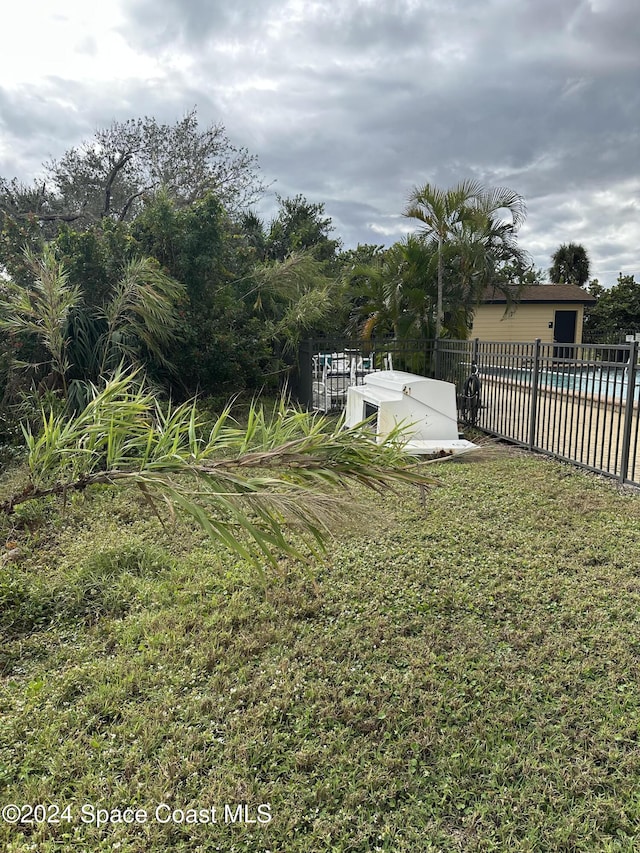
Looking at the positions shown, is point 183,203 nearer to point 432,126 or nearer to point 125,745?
point 432,126

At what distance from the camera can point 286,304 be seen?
466 inches

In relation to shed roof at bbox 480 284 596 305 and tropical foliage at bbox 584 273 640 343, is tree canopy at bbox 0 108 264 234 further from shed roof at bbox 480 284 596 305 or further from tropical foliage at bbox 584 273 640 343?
tropical foliage at bbox 584 273 640 343

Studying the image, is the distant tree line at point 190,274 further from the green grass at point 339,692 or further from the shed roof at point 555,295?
the shed roof at point 555,295

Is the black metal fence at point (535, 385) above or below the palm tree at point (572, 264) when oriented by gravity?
below

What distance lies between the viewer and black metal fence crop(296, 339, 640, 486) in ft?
18.4

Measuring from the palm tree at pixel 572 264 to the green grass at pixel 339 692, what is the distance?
101ft

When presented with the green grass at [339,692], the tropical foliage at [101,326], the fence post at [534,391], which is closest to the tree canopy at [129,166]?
the tropical foliage at [101,326]

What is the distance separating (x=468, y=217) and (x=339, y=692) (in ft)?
33.7

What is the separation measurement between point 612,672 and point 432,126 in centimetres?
922

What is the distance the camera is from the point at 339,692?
2.37 metres

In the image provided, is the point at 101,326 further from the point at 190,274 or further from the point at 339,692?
the point at 339,692

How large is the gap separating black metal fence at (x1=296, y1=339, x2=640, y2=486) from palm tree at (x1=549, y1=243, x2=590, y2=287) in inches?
951

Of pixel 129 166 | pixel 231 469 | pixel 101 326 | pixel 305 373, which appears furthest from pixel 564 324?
pixel 231 469

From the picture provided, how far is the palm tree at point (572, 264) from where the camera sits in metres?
30.2
